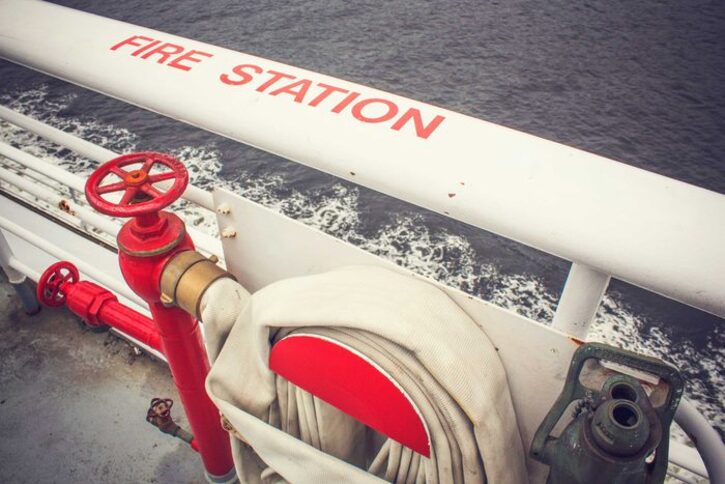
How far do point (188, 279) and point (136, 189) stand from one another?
169 millimetres

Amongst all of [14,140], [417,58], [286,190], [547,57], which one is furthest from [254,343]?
[547,57]

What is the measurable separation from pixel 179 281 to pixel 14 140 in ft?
15.1

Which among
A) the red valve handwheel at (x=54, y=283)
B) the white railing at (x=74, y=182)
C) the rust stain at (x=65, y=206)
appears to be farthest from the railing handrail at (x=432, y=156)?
the red valve handwheel at (x=54, y=283)

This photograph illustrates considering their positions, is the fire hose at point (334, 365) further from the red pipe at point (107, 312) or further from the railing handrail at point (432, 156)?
the red pipe at point (107, 312)

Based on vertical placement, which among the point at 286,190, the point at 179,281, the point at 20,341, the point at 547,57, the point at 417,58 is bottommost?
the point at 20,341

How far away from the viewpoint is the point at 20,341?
6.23ft

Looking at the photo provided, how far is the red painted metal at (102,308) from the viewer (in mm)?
1272

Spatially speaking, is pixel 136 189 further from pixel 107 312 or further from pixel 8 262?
pixel 8 262

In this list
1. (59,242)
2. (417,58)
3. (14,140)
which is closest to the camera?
(59,242)

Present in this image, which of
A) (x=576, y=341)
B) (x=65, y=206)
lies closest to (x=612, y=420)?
(x=576, y=341)

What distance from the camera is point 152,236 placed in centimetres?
92

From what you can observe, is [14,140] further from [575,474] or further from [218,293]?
[575,474]

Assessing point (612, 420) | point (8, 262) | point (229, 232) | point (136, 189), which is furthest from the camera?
point (8, 262)

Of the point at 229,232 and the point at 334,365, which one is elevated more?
the point at 229,232
